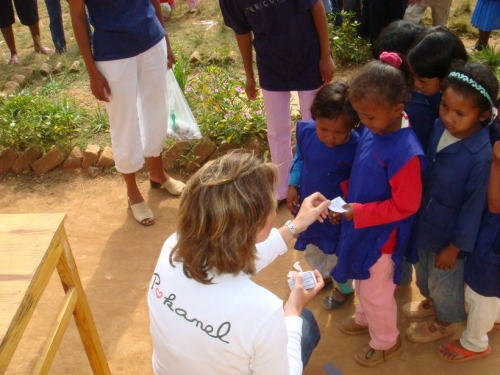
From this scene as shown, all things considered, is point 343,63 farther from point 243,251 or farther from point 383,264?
point 243,251

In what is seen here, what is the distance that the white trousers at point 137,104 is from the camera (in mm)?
3361

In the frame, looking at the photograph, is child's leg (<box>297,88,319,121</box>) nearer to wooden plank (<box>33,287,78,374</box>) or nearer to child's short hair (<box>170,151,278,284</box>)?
child's short hair (<box>170,151,278,284</box>)

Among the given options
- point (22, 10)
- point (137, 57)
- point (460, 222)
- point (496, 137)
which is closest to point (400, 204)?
point (460, 222)

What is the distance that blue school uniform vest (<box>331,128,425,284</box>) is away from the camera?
7.02ft

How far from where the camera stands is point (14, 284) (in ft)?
5.75

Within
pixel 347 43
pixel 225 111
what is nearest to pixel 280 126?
pixel 225 111

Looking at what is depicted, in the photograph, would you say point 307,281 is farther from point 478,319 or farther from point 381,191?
point 478,319

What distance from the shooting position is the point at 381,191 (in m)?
2.24

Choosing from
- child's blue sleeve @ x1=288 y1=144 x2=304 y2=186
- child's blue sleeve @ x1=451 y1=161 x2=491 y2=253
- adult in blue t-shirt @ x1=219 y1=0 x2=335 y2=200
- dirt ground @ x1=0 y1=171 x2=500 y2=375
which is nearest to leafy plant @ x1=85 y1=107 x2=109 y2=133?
dirt ground @ x1=0 y1=171 x2=500 y2=375

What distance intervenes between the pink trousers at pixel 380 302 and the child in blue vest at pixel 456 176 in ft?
0.66

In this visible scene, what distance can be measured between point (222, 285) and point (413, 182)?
2.94 feet

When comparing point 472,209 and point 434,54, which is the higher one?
point 434,54

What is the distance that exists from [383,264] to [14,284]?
1460 millimetres

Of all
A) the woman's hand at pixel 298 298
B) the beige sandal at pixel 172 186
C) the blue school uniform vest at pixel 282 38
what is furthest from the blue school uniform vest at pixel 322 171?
the beige sandal at pixel 172 186
